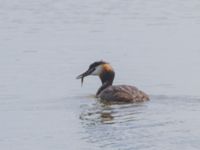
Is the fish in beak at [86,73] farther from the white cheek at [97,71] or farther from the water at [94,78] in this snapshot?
the water at [94,78]

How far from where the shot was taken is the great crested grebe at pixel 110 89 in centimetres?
1755

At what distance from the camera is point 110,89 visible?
18281mm

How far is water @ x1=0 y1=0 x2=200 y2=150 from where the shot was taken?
14.3 metres

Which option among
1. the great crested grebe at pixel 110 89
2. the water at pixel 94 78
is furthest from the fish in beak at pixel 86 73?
the water at pixel 94 78

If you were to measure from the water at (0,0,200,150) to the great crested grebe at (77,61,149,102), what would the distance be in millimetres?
195

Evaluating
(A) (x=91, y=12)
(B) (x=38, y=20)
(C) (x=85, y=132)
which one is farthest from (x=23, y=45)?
(C) (x=85, y=132)

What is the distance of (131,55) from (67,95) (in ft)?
14.5

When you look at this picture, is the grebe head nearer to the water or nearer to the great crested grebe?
the great crested grebe

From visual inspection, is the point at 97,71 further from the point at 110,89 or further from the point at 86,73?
the point at 110,89

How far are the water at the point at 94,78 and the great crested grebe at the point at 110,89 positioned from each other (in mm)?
195

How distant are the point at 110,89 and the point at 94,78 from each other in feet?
10.5

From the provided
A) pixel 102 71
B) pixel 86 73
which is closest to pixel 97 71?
pixel 102 71

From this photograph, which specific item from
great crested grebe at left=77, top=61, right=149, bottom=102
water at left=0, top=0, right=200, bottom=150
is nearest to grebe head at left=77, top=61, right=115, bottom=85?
great crested grebe at left=77, top=61, right=149, bottom=102

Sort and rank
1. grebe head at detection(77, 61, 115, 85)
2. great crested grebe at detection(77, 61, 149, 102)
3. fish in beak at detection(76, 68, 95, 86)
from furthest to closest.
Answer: grebe head at detection(77, 61, 115, 85), fish in beak at detection(76, 68, 95, 86), great crested grebe at detection(77, 61, 149, 102)
